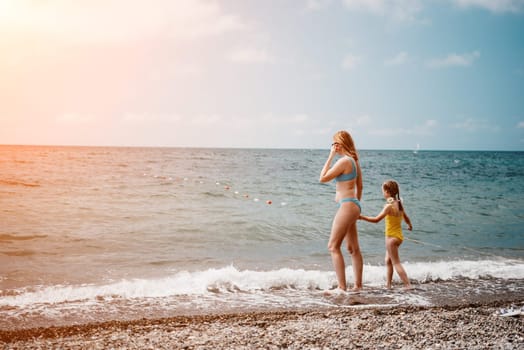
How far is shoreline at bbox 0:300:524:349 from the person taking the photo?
13.0 feet

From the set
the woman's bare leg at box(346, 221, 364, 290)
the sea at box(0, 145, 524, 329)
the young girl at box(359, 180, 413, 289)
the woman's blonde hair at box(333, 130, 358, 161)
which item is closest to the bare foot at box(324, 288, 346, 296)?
the sea at box(0, 145, 524, 329)

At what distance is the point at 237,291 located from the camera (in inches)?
247

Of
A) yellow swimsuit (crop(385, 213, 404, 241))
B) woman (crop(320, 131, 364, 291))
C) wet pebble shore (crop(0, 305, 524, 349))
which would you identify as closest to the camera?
wet pebble shore (crop(0, 305, 524, 349))

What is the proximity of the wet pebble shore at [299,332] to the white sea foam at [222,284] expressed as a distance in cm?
119

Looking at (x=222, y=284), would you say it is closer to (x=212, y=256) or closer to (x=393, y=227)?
(x=212, y=256)

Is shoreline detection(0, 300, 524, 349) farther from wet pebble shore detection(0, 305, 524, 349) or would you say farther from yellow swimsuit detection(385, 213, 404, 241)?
yellow swimsuit detection(385, 213, 404, 241)

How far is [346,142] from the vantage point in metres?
5.62

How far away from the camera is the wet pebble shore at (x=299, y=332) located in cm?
394

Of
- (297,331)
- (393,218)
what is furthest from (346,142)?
(297,331)

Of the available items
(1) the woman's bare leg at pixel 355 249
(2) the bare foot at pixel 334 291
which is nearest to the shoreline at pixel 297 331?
(2) the bare foot at pixel 334 291

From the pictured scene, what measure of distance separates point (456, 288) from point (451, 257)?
2.98 meters

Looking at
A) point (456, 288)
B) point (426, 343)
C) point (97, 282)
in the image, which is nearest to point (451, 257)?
point (456, 288)

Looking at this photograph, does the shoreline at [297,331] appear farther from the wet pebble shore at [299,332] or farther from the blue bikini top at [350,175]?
the blue bikini top at [350,175]

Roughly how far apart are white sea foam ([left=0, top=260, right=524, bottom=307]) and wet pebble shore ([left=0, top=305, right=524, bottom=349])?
1187 mm
